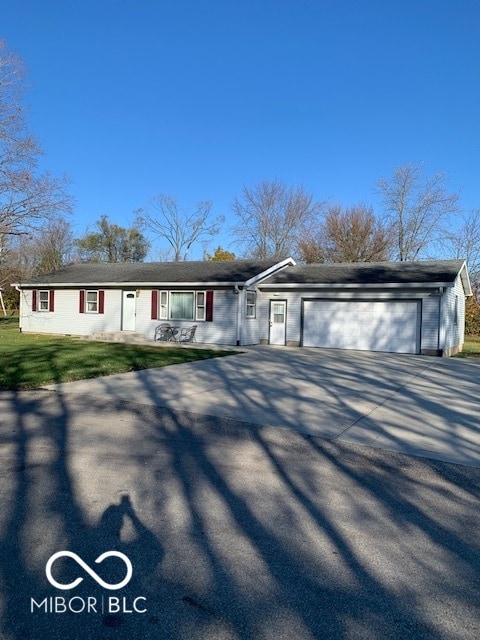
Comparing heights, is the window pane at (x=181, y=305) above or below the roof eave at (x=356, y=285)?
below

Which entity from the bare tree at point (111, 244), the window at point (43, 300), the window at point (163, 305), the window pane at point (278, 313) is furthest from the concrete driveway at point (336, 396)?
the bare tree at point (111, 244)

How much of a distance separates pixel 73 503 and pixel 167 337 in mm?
16331

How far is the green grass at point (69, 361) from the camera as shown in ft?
30.9

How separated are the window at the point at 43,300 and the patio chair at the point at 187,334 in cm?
816

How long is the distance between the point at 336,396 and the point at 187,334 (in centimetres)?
1186

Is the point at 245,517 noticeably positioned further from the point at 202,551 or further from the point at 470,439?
the point at 470,439

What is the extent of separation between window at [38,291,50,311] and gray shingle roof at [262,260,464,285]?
11341 mm

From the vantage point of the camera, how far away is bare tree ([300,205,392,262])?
38.2 m

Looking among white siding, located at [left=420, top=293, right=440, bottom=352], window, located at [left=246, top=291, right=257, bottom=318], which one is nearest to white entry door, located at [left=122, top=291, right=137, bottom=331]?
window, located at [left=246, top=291, right=257, bottom=318]

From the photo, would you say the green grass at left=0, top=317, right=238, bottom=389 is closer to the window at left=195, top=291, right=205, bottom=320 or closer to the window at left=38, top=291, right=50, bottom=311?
the window at left=195, top=291, right=205, bottom=320

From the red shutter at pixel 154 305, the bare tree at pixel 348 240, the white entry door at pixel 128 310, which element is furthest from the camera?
the bare tree at pixel 348 240

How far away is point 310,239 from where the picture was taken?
1576 inches

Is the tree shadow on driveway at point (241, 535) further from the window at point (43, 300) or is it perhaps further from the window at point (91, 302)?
the window at point (43, 300)

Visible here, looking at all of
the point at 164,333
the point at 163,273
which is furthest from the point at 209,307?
the point at 163,273
